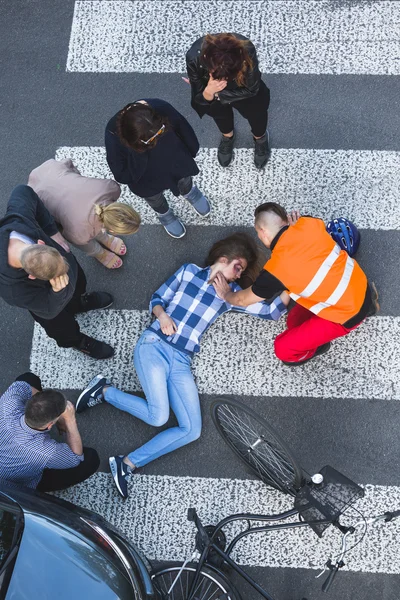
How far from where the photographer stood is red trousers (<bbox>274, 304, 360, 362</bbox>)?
4.38 meters

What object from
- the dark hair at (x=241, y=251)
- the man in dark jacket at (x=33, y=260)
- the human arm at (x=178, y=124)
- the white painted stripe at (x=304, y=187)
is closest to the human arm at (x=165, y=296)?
the dark hair at (x=241, y=251)

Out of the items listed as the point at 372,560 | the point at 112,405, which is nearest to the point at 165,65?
the point at 112,405

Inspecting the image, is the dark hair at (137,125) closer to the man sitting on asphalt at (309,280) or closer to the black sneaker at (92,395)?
the man sitting on asphalt at (309,280)

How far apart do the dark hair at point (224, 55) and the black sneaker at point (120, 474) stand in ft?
8.94

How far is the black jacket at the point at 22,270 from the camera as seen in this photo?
3.81 meters

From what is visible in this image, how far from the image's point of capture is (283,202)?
507 centimetres

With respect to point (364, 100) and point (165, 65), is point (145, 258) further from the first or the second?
point (364, 100)

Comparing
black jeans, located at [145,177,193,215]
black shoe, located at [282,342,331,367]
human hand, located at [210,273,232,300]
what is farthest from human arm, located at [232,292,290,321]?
black jeans, located at [145,177,193,215]

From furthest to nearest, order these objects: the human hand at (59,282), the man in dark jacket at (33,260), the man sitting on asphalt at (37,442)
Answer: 1. the man sitting on asphalt at (37,442)
2. the human hand at (59,282)
3. the man in dark jacket at (33,260)

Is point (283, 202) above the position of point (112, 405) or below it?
above

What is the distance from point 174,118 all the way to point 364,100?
1.91 metres

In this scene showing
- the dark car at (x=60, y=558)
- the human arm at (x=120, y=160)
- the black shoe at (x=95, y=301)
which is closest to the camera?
the dark car at (x=60, y=558)

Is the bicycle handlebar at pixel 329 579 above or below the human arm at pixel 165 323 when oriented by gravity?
below

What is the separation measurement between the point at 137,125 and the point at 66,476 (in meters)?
2.42
